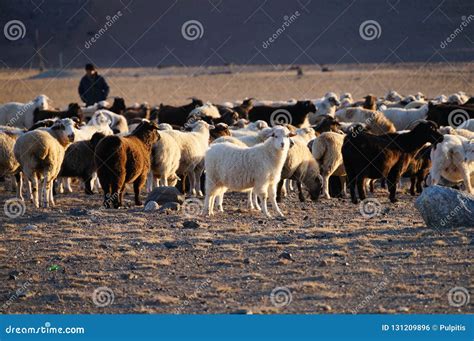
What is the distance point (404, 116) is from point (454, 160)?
7.90 m

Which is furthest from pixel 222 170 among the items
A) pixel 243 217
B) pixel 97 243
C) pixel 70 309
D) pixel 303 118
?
pixel 303 118

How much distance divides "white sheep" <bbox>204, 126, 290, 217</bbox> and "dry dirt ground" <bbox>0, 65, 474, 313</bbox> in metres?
0.44

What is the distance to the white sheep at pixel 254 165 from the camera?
505 inches

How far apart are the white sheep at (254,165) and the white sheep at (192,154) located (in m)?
2.66

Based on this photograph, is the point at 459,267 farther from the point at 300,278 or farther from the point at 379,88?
the point at 379,88

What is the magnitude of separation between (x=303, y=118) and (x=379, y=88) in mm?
27994

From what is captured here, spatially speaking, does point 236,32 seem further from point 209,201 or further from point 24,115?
point 209,201

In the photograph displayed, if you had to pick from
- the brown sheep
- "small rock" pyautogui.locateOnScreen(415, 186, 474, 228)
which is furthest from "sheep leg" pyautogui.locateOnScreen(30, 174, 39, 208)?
"small rock" pyautogui.locateOnScreen(415, 186, 474, 228)

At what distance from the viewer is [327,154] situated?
15.6 meters

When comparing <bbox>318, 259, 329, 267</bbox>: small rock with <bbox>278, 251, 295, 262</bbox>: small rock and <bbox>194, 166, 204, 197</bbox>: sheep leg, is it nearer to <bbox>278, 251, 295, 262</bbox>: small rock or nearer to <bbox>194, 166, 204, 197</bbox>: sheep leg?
<bbox>278, 251, 295, 262</bbox>: small rock

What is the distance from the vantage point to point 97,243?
37.4ft

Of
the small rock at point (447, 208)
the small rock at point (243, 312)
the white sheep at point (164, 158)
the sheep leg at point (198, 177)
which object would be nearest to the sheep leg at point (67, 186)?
the white sheep at point (164, 158)

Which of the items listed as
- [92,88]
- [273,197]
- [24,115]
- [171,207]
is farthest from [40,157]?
[92,88]

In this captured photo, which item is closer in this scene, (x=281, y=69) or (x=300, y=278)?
(x=300, y=278)
